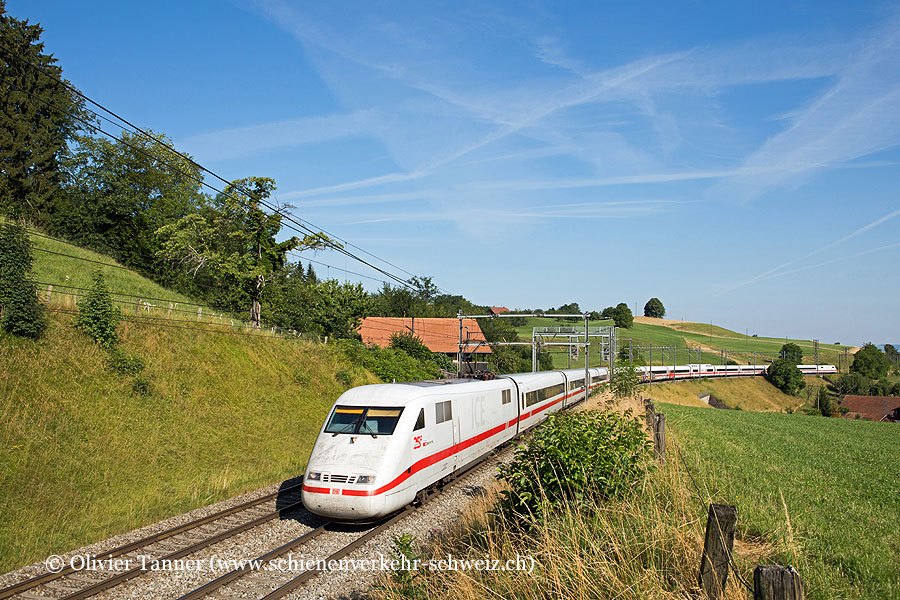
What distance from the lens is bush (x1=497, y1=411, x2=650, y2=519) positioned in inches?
280

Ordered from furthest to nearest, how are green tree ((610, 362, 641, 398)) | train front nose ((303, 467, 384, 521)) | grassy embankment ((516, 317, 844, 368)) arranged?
grassy embankment ((516, 317, 844, 368)) → green tree ((610, 362, 641, 398)) → train front nose ((303, 467, 384, 521))

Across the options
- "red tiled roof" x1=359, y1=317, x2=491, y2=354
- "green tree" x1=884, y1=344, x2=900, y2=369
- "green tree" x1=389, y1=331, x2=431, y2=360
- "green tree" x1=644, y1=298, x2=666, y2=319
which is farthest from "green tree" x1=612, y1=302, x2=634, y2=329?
"green tree" x1=389, y1=331, x2=431, y2=360

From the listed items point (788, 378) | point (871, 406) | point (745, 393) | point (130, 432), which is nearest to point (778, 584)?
point (130, 432)

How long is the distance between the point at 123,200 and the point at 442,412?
143 feet

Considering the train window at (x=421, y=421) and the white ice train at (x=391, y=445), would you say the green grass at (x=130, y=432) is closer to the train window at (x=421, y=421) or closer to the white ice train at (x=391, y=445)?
the white ice train at (x=391, y=445)

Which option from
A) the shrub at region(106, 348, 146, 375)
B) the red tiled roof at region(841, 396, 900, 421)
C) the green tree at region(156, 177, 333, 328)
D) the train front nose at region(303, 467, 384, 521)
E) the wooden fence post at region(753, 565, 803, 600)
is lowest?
the red tiled roof at region(841, 396, 900, 421)

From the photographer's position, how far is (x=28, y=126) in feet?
126

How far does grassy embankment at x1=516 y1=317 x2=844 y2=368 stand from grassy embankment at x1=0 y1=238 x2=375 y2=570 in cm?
8236

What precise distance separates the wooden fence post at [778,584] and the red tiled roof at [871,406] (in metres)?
82.1

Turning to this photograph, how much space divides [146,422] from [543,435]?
14.0 metres

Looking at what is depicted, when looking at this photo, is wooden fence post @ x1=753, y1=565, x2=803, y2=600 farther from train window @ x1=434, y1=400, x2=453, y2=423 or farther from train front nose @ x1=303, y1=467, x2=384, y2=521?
train window @ x1=434, y1=400, x2=453, y2=423

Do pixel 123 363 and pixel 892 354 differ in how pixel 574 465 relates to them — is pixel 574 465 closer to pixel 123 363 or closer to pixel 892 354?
pixel 123 363

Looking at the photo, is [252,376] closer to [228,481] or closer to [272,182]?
[228,481]

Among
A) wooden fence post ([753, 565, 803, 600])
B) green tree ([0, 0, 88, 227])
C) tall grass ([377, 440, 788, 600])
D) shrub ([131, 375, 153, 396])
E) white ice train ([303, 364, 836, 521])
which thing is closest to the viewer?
wooden fence post ([753, 565, 803, 600])
